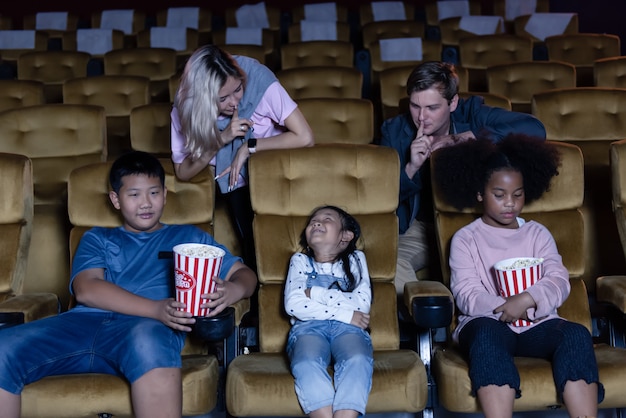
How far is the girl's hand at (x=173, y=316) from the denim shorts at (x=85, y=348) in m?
0.03

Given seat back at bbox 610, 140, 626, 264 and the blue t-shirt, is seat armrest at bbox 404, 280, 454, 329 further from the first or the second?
seat back at bbox 610, 140, 626, 264

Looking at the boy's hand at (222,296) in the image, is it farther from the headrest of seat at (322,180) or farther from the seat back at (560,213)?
the seat back at (560,213)

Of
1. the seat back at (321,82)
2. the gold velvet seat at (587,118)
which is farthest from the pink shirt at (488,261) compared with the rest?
the seat back at (321,82)

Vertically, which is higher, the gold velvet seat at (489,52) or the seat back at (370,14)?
the seat back at (370,14)

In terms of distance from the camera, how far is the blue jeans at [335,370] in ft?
7.18

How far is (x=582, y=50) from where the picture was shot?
5586 millimetres

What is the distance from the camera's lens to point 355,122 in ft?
12.4

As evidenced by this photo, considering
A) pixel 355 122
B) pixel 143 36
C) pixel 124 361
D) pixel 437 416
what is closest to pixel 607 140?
pixel 355 122

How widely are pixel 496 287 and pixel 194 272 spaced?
877 millimetres

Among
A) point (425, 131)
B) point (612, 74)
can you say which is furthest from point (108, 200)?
point (612, 74)

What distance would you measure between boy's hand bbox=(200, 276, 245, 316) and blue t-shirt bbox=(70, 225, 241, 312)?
0.16 m

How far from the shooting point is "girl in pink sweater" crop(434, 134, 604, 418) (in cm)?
221

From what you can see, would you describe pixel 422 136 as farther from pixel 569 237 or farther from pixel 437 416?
pixel 437 416

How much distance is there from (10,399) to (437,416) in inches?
48.3
